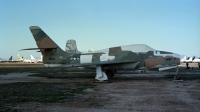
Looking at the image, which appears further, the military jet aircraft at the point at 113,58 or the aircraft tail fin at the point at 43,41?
the aircraft tail fin at the point at 43,41

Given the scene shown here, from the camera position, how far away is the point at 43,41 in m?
22.1

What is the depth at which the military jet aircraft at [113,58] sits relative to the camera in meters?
19.6

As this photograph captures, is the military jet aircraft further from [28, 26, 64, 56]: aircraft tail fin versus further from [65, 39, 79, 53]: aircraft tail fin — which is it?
[65, 39, 79, 53]: aircraft tail fin

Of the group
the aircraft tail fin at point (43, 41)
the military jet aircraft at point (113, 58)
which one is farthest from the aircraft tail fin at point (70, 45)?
the military jet aircraft at point (113, 58)

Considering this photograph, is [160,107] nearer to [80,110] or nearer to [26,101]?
[80,110]

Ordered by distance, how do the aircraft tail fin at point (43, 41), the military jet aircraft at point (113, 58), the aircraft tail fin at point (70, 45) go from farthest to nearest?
1. the aircraft tail fin at point (70, 45)
2. the aircraft tail fin at point (43, 41)
3. the military jet aircraft at point (113, 58)

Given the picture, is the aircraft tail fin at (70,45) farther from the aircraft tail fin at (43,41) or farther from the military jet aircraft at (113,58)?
the military jet aircraft at (113,58)

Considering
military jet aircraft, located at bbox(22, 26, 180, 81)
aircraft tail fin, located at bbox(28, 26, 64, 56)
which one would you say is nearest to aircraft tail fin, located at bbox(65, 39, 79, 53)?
aircraft tail fin, located at bbox(28, 26, 64, 56)

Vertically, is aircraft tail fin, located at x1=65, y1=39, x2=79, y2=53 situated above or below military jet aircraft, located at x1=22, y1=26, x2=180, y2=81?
above

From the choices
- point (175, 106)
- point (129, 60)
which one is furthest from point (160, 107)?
point (129, 60)

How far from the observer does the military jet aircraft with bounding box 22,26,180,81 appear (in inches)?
770

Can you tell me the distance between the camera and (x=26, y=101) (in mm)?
9312

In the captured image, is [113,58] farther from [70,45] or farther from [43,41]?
[70,45]

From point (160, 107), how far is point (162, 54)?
40.6 feet
